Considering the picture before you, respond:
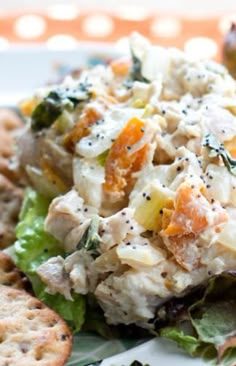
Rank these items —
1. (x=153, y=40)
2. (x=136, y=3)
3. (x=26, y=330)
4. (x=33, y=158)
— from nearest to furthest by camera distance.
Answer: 1. (x=26, y=330)
2. (x=33, y=158)
3. (x=153, y=40)
4. (x=136, y=3)

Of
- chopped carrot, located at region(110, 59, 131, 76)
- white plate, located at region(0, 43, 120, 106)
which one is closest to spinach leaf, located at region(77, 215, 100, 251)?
chopped carrot, located at region(110, 59, 131, 76)

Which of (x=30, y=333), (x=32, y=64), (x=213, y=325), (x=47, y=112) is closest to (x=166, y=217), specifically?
(x=213, y=325)

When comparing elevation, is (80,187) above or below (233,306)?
above

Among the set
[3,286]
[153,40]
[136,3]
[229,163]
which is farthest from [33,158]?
[136,3]

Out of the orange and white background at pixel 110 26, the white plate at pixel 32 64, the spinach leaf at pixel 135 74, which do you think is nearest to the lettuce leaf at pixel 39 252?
the spinach leaf at pixel 135 74

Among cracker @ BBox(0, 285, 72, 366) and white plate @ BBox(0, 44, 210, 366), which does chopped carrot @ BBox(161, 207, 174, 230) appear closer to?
cracker @ BBox(0, 285, 72, 366)

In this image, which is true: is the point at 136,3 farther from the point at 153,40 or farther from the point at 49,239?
the point at 49,239
